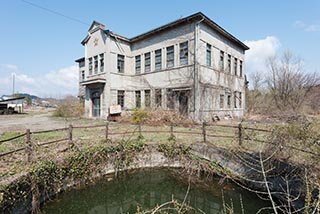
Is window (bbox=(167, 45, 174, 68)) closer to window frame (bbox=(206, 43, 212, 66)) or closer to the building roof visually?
the building roof

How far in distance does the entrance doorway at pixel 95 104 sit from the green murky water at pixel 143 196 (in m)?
13.4

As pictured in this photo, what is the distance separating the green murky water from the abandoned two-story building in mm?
8565

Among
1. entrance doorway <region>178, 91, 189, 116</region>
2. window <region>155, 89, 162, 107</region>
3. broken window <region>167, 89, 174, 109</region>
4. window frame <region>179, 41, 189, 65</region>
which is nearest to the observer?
window frame <region>179, 41, 189, 65</region>

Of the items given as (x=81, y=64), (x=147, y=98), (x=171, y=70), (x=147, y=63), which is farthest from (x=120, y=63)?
(x=81, y=64)

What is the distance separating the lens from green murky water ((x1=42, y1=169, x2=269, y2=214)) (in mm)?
5206

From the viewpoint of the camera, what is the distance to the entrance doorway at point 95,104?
1922 centimetres

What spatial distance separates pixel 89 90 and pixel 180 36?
1080 centimetres

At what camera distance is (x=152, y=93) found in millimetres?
17234

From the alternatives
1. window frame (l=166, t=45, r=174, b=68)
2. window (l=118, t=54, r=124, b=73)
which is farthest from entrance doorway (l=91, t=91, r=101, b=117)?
window frame (l=166, t=45, r=174, b=68)

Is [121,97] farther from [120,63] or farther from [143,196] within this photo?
[143,196]

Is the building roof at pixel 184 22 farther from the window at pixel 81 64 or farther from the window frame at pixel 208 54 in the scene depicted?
the window at pixel 81 64

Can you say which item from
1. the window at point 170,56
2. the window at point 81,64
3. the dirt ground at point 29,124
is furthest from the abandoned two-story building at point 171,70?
the window at point 81,64

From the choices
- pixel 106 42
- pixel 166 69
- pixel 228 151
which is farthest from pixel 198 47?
pixel 228 151

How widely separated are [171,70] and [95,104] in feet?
28.6
